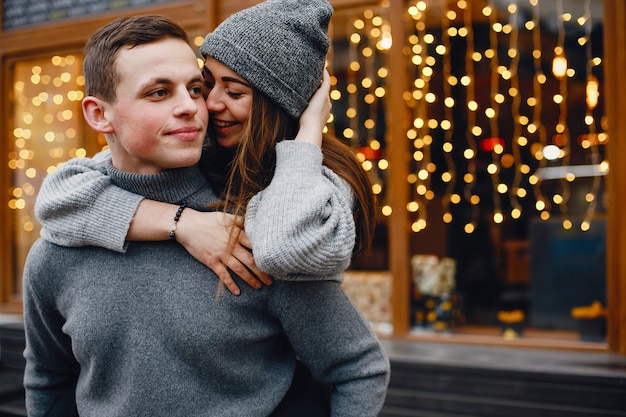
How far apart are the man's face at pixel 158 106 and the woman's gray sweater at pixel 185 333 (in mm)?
104

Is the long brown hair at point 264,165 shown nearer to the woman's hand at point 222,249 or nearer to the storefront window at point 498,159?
the woman's hand at point 222,249

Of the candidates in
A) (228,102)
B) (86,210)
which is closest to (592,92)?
(228,102)

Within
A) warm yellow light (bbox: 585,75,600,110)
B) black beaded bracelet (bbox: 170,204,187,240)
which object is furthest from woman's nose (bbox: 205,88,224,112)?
warm yellow light (bbox: 585,75,600,110)

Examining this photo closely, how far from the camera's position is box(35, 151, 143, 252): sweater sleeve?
56.3 inches

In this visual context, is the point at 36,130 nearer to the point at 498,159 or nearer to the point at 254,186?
the point at 498,159

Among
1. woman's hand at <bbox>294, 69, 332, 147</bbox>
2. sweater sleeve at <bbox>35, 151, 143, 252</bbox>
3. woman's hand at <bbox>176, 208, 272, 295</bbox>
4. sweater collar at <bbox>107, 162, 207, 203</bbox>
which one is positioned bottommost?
woman's hand at <bbox>176, 208, 272, 295</bbox>

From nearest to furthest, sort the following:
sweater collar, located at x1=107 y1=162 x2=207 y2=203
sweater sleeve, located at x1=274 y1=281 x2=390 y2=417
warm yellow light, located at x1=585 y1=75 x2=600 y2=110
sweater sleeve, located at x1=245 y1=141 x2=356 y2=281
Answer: sweater sleeve, located at x1=245 y1=141 x2=356 y2=281 < sweater sleeve, located at x1=274 y1=281 x2=390 y2=417 < sweater collar, located at x1=107 y1=162 x2=207 y2=203 < warm yellow light, located at x1=585 y1=75 x2=600 y2=110

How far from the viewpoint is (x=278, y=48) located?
146cm

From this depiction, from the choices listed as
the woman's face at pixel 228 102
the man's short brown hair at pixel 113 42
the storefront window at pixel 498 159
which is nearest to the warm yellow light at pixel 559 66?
the storefront window at pixel 498 159

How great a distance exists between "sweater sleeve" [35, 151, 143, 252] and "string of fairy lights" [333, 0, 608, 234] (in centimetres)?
327

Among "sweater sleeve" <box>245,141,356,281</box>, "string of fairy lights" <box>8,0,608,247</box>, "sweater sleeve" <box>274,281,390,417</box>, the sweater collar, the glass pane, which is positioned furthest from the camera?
the glass pane

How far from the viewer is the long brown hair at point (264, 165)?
1451 mm

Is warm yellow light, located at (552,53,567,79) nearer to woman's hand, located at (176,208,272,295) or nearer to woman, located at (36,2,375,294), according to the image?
woman, located at (36,2,375,294)

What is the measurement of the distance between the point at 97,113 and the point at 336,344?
0.71 metres
